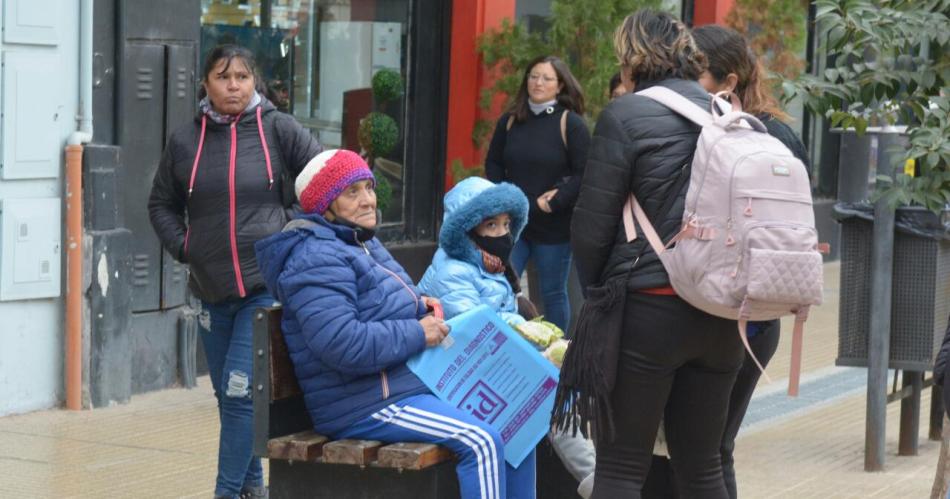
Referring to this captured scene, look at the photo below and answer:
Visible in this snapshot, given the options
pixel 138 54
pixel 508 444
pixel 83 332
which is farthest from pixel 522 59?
pixel 508 444

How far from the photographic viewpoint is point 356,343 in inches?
185

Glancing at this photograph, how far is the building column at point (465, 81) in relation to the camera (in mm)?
11219

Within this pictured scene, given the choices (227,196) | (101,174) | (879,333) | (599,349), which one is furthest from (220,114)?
(879,333)

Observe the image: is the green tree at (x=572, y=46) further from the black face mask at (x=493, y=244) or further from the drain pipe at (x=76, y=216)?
the black face mask at (x=493, y=244)

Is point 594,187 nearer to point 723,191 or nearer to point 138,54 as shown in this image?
point 723,191

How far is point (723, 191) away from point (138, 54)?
4889 mm

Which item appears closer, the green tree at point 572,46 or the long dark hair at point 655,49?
the long dark hair at point 655,49

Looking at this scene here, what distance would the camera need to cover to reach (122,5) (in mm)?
8336

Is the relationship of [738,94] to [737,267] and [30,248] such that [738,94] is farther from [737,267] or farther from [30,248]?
[30,248]

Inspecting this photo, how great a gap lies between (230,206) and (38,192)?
2406 millimetres

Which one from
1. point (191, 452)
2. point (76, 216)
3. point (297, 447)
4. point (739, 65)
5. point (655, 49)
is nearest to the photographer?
point (655, 49)

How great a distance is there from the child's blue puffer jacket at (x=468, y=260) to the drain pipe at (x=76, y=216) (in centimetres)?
291

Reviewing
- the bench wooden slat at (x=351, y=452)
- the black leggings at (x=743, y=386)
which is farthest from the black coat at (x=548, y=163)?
the bench wooden slat at (x=351, y=452)

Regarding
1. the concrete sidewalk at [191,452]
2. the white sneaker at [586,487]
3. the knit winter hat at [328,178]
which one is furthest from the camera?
the concrete sidewalk at [191,452]
